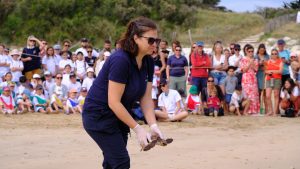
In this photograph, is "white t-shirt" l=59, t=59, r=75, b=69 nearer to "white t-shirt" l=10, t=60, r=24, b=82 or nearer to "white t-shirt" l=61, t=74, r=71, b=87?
"white t-shirt" l=61, t=74, r=71, b=87

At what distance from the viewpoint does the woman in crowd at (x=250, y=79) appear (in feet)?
40.0

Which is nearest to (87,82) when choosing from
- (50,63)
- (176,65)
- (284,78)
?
(50,63)

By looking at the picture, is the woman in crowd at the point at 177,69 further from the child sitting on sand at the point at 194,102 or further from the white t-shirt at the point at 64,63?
the white t-shirt at the point at 64,63

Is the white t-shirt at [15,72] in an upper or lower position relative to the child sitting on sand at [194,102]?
upper

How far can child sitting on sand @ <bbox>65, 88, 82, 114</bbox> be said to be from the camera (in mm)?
12181

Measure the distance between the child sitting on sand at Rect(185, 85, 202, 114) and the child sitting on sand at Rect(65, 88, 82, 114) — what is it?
222 cm

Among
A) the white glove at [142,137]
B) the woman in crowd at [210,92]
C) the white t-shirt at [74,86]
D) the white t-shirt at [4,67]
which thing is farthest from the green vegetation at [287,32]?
the white glove at [142,137]

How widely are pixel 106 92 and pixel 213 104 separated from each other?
807 cm

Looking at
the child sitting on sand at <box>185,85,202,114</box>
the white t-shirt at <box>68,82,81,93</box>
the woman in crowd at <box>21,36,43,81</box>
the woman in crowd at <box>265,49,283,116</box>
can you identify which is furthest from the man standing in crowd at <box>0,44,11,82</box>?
the woman in crowd at <box>265,49,283,116</box>

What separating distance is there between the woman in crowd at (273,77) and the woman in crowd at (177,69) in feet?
5.59

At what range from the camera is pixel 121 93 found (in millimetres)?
4145

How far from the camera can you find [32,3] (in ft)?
111

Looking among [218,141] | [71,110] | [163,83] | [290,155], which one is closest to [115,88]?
[290,155]

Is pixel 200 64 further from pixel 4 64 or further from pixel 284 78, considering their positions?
pixel 4 64
